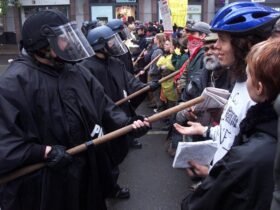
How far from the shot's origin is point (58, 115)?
279 centimetres

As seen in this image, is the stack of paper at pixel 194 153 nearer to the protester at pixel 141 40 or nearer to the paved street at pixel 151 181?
the paved street at pixel 151 181

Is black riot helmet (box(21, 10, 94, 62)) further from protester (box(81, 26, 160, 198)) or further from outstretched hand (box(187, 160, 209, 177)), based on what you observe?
protester (box(81, 26, 160, 198))

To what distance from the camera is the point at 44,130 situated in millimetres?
2789

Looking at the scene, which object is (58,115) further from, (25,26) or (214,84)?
(214,84)

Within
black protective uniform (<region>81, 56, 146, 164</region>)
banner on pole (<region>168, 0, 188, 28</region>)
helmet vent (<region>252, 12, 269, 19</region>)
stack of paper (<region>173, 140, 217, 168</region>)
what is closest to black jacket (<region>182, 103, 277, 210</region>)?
stack of paper (<region>173, 140, 217, 168</region>)

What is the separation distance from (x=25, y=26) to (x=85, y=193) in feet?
4.23

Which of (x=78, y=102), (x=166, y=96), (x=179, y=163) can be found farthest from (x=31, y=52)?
(x=166, y=96)

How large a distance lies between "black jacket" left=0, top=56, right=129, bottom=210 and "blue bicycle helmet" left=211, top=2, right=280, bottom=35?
1.09 meters

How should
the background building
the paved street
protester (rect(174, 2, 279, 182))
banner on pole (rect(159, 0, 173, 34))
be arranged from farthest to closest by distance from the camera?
1. the background building
2. banner on pole (rect(159, 0, 173, 34))
3. the paved street
4. protester (rect(174, 2, 279, 182))

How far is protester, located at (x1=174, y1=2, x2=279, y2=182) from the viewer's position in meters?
2.23

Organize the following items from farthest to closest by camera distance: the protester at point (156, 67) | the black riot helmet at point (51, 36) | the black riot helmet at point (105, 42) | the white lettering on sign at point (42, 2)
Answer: the white lettering on sign at point (42, 2)
the protester at point (156, 67)
the black riot helmet at point (105, 42)
the black riot helmet at point (51, 36)

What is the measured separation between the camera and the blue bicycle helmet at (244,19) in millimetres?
2338

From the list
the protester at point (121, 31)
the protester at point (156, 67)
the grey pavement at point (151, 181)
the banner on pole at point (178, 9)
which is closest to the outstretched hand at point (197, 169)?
the grey pavement at point (151, 181)

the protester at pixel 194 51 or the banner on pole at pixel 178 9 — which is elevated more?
the banner on pole at pixel 178 9
